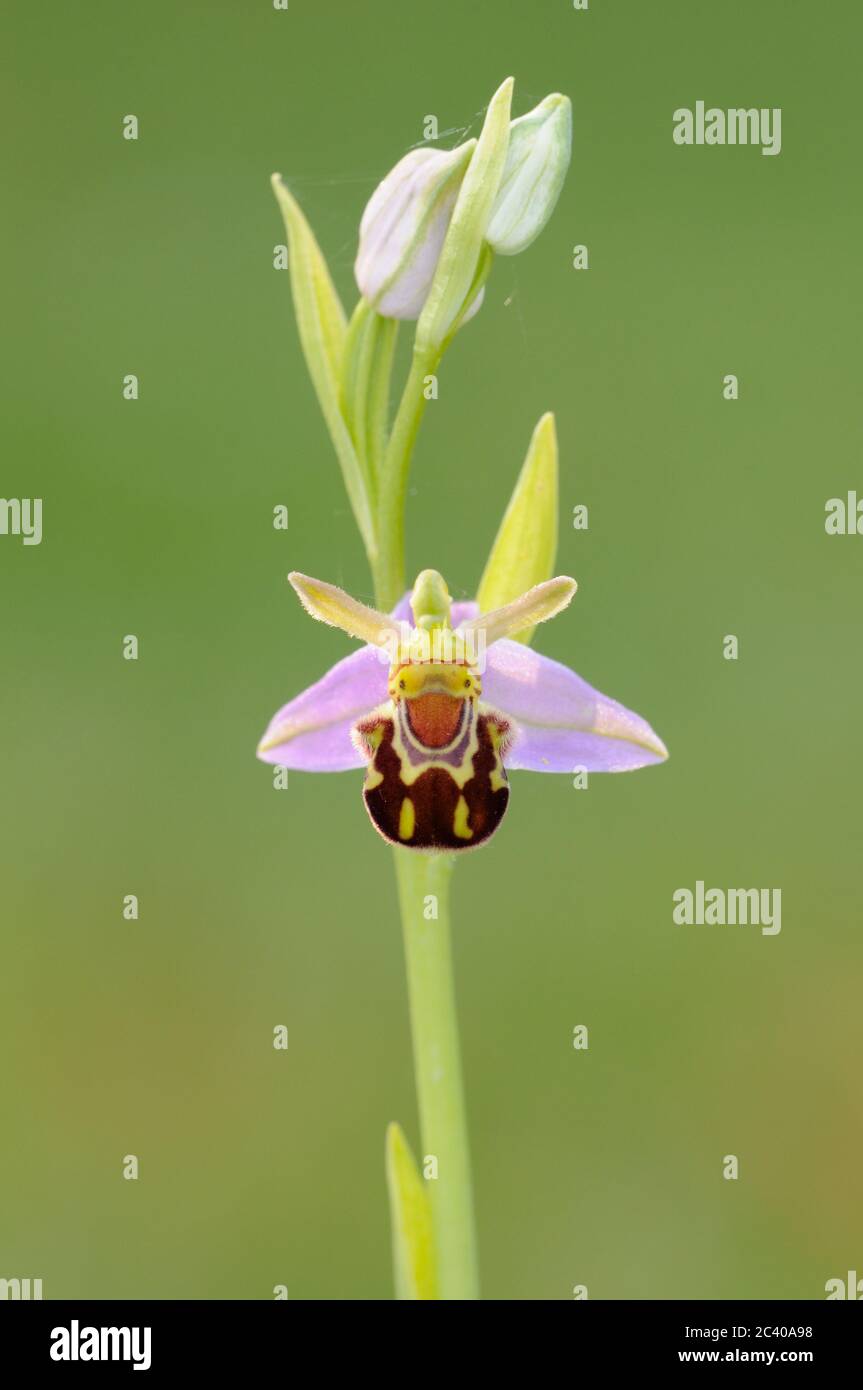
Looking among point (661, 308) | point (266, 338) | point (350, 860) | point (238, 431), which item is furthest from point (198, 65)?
point (350, 860)

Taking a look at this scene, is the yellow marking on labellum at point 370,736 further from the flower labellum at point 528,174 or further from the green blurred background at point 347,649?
the green blurred background at point 347,649

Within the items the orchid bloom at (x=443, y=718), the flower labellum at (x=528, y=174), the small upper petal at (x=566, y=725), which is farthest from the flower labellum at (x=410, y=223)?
the small upper petal at (x=566, y=725)

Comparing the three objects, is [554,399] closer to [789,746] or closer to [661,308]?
[661,308]

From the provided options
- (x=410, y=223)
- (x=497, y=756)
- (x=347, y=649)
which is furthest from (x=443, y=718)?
(x=347, y=649)

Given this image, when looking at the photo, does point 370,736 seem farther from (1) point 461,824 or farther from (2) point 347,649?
(2) point 347,649

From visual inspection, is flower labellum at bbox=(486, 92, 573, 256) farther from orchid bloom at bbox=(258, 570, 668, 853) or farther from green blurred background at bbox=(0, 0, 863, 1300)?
green blurred background at bbox=(0, 0, 863, 1300)

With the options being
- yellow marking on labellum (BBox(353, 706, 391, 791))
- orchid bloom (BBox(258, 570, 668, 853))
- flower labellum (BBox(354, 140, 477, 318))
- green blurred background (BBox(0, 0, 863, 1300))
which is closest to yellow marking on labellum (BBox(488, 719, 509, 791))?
orchid bloom (BBox(258, 570, 668, 853))

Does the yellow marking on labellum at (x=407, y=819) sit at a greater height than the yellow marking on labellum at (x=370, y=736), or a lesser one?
lesser
